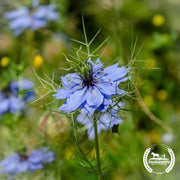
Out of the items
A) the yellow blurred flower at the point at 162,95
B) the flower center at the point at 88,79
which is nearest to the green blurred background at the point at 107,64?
the yellow blurred flower at the point at 162,95

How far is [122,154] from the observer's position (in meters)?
1.54

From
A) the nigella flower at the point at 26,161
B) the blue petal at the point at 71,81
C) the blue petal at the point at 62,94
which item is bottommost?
the nigella flower at the point at 26,161

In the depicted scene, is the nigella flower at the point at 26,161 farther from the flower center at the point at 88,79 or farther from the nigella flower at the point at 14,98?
the flower center at the point at 88,79

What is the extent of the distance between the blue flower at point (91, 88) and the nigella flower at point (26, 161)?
440mm

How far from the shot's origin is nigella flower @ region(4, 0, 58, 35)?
190 centimetres

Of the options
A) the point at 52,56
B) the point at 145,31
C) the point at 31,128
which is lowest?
the point at 31,128

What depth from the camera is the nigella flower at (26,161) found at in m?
1.25

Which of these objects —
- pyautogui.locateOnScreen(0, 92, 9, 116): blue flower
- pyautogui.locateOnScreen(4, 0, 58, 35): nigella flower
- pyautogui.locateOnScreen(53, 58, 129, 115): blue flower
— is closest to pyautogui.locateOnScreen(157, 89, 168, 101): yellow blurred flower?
pyautogui.locateOnScreen(4, 0, 58, 35): nigella flower

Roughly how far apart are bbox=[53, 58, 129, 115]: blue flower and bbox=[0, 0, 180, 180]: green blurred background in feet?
0.18

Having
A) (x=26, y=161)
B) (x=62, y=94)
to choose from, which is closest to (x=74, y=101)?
(x=62, y=94)

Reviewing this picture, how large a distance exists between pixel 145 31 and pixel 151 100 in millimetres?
825

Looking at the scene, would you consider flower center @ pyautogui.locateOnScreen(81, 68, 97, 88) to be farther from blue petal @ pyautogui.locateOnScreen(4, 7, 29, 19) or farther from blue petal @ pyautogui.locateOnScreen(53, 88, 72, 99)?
blue petal @ pyautogui.locateOnScreen(4, 7, 29, 19)

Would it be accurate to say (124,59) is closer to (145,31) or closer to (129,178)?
(129,178)

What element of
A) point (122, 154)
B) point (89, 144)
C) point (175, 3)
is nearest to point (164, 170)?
point (89, 144)
